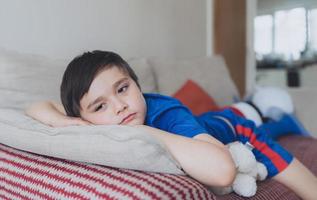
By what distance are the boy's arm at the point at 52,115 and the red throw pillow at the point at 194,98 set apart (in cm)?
A: 85

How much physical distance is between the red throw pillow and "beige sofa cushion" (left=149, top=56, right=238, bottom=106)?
0.12 feet

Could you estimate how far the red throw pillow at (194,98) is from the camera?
72.7 inches

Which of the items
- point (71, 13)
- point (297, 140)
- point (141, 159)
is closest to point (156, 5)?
point (71, 13)

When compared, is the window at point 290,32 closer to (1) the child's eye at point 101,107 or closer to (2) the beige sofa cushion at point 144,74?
(2) the beige sofa cushion at point 144,74

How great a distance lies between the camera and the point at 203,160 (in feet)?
2.35

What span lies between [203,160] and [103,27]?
1.40 metres

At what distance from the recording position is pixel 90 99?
0.92m

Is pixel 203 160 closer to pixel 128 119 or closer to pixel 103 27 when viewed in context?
pixel 128 119

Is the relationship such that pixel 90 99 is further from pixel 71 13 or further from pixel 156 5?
pixel 156 5

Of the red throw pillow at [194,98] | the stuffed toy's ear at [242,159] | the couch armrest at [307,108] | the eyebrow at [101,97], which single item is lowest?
the couch armrest at [307,108]

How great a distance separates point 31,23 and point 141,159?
1.18m

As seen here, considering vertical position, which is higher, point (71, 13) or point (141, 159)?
point (71, 13)

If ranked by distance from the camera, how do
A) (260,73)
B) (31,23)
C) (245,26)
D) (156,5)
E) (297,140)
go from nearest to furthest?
(31,23) < (297,140) < (156,5) < (245,26) < (260,73)

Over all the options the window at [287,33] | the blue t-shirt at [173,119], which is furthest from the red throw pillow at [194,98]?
the window at [287,33]
